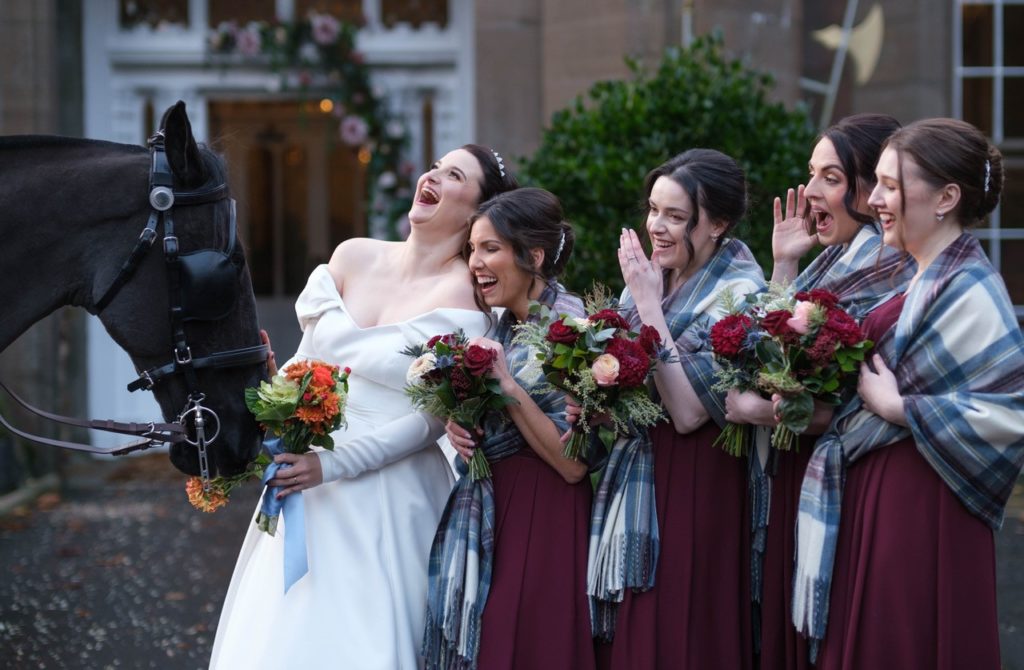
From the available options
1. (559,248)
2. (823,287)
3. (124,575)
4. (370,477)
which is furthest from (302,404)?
(124,575)

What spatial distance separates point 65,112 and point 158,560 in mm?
4365

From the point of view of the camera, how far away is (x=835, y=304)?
2930 millimetres

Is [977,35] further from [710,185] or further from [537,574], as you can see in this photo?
[537,574]

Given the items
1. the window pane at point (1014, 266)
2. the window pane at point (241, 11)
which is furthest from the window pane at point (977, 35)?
the window pane at point (241, 11)

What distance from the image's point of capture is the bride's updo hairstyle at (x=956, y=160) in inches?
111

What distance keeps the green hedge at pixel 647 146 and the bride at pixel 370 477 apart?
1.62 metres

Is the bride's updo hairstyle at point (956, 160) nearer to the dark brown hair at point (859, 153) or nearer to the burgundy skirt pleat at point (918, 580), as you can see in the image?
the dark brown hair at point (859, 153)

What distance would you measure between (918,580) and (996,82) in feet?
24.1

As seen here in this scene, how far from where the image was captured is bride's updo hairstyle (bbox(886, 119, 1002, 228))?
2.83 meters

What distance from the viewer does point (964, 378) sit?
2756 mm

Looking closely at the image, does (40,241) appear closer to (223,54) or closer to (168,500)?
(168,500)

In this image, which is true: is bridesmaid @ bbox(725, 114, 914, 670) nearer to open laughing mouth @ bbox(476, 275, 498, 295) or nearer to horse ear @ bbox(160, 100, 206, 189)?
open laughing mouth @ bbox(476, 275, 498, 295)

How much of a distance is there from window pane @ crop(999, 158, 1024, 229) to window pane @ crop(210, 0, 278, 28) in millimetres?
6032

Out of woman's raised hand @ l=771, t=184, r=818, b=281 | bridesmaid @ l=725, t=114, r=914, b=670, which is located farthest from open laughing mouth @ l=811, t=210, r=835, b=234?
woman's raised hand @ l=771, t=184, r=818, b=281
